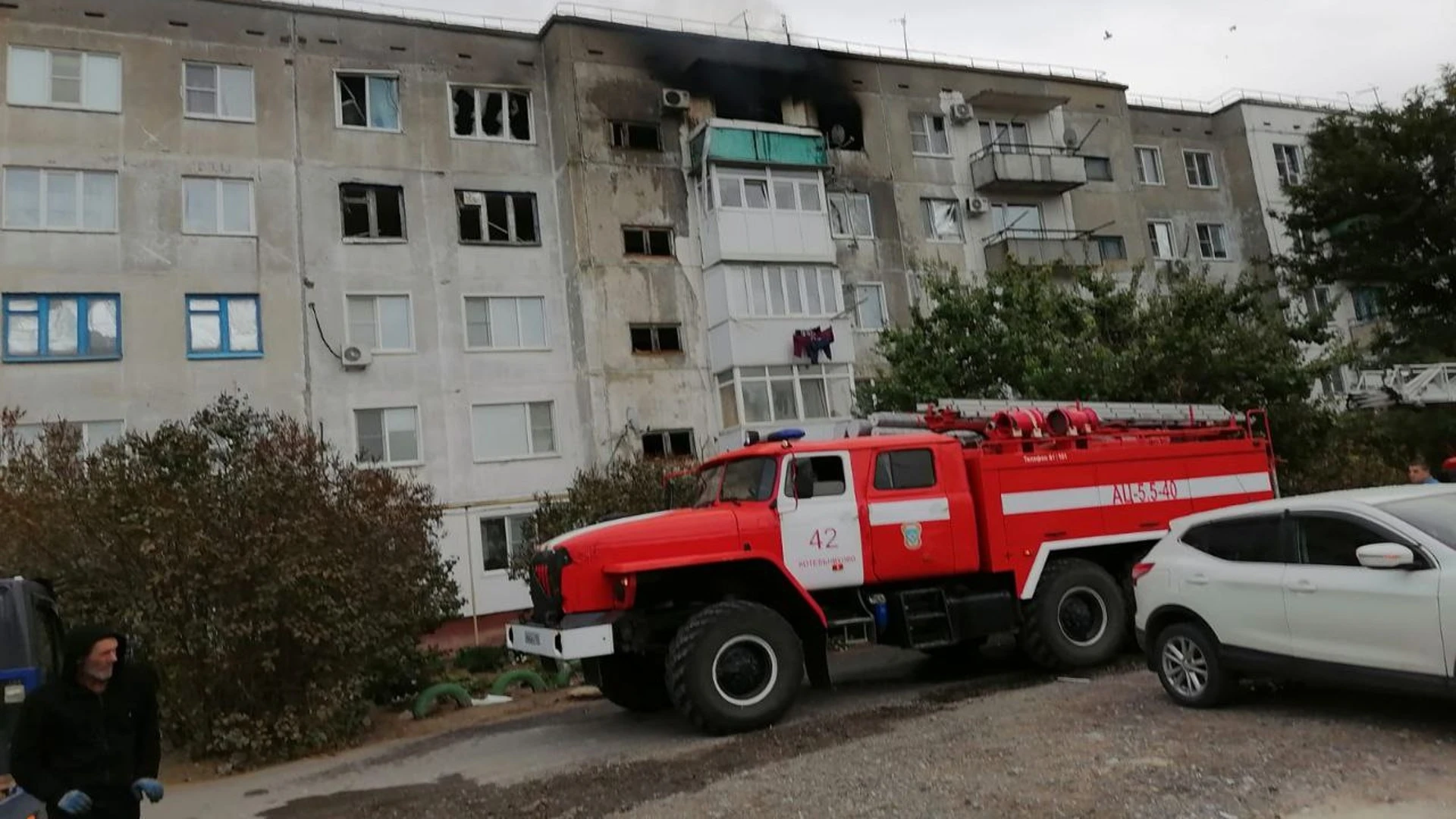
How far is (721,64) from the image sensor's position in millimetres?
26859

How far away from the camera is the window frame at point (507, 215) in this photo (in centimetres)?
2377

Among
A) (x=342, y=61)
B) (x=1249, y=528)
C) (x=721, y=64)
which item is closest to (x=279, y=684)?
(x=1249, y=528)

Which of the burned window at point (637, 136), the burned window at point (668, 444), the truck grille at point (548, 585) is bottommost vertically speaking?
the truck grille at point (548, 585)

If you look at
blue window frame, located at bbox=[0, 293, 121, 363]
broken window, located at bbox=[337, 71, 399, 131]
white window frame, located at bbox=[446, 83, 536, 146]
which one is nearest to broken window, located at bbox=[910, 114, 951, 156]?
white window frame, located at bbox=[446, 83, 536, 146]

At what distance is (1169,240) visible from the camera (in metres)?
33.8

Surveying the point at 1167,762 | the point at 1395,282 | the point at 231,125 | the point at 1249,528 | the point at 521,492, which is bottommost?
the point at 1167,762

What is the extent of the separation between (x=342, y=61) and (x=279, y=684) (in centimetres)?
1774

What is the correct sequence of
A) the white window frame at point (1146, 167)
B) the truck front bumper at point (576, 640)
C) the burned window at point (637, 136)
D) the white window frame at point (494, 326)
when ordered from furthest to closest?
1. the white window frame at point (1146, 167)
2. the burned window at point (637, 136)
3. the white window frame at point (494, 326)
4. the truck front bumper at point (576, 640)

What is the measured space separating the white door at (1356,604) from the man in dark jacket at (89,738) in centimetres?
722

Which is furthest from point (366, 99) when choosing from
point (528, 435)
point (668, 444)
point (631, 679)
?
point (631, 679)

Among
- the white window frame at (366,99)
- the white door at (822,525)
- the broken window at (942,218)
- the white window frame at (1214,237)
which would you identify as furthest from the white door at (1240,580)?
the white window frame at (1214,237)

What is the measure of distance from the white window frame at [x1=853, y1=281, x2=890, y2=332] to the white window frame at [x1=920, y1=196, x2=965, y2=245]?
250cm

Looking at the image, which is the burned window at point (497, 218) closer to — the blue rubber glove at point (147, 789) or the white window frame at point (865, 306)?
the white window frame at point (865, 306)

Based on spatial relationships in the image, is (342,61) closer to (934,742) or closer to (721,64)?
(721,64)
